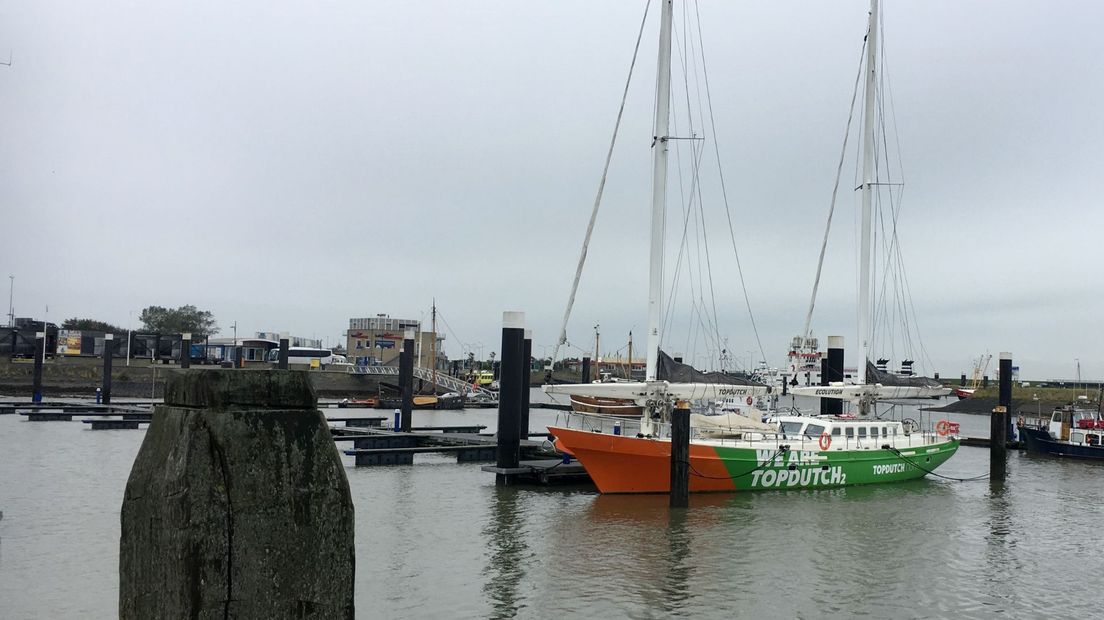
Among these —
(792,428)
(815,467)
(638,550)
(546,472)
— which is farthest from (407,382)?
(638,550)

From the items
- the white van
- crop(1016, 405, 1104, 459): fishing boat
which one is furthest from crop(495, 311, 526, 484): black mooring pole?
the white van

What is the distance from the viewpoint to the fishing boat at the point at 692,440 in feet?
86.3

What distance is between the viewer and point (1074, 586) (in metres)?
18.0

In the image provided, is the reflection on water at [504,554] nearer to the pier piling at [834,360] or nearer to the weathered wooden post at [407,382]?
the weathered wooden post at [407,382]

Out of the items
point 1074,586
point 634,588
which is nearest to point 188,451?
point 634,588

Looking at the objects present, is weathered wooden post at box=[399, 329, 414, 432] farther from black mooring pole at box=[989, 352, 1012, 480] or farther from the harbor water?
black mooring pole at box=[989, 352, 1012, 480]

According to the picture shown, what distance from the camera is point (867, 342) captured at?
36.1 metres

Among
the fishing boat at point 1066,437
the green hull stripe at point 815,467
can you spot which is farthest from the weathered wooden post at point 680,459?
the fishing boat at point 1066,437

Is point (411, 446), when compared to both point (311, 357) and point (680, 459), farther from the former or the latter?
point (311, 357)

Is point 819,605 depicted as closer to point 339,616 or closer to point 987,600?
point 987,600

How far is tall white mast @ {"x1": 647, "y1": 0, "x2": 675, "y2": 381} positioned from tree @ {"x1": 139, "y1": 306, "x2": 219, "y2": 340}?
12042 centimetres

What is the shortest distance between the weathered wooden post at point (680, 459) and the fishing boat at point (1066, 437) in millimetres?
30981

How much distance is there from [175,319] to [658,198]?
418ft

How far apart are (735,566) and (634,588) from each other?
3.33 metres
